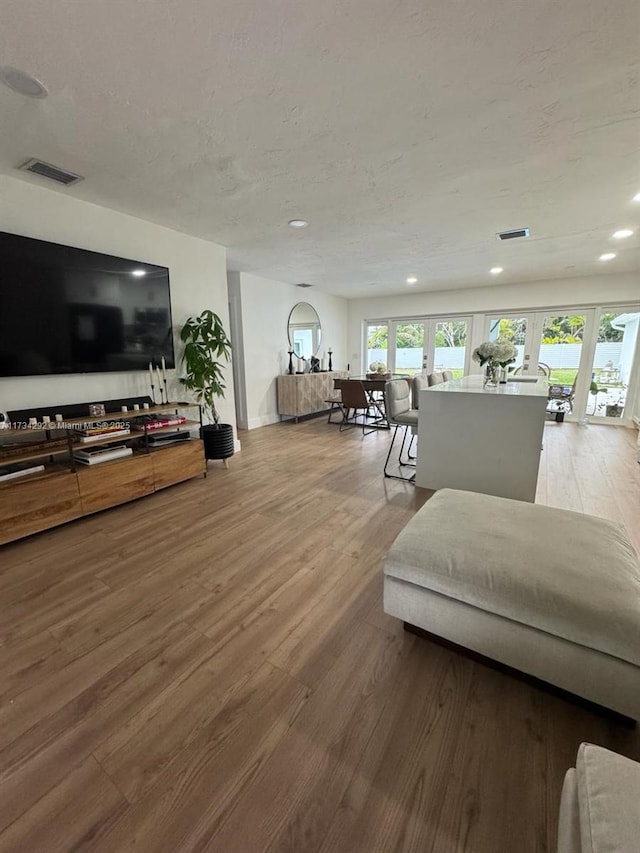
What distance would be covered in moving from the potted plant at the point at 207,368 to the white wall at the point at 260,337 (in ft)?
5.26

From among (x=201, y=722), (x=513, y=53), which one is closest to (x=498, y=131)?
(x=513, y=53)

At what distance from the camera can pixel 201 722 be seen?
47.8 inches

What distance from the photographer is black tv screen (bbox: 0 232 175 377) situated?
2.45 metres

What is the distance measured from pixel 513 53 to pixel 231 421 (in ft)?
12.4

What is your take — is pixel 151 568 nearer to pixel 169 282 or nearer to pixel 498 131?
pixel 169 282

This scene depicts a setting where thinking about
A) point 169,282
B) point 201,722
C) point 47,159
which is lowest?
point 201,722

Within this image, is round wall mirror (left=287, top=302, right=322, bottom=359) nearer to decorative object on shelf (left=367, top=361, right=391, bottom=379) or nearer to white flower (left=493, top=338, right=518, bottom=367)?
decorative object on shelf (left=367, top=361, right=391, bottom=379)

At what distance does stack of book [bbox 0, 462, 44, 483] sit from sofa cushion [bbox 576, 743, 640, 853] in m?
3.06

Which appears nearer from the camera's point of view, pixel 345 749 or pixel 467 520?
pixel 345 749

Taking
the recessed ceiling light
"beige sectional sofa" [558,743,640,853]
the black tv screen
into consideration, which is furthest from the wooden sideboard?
"beige sectional sofa" [558,743,640,853]

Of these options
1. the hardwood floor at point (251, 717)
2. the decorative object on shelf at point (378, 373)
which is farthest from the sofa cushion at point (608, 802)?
the decorative object on shelf at point (378, 373)

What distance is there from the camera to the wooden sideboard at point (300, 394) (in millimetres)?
6004

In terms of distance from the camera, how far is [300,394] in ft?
19.8

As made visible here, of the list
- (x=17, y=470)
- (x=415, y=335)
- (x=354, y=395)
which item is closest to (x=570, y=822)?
(x=17, y=470)
